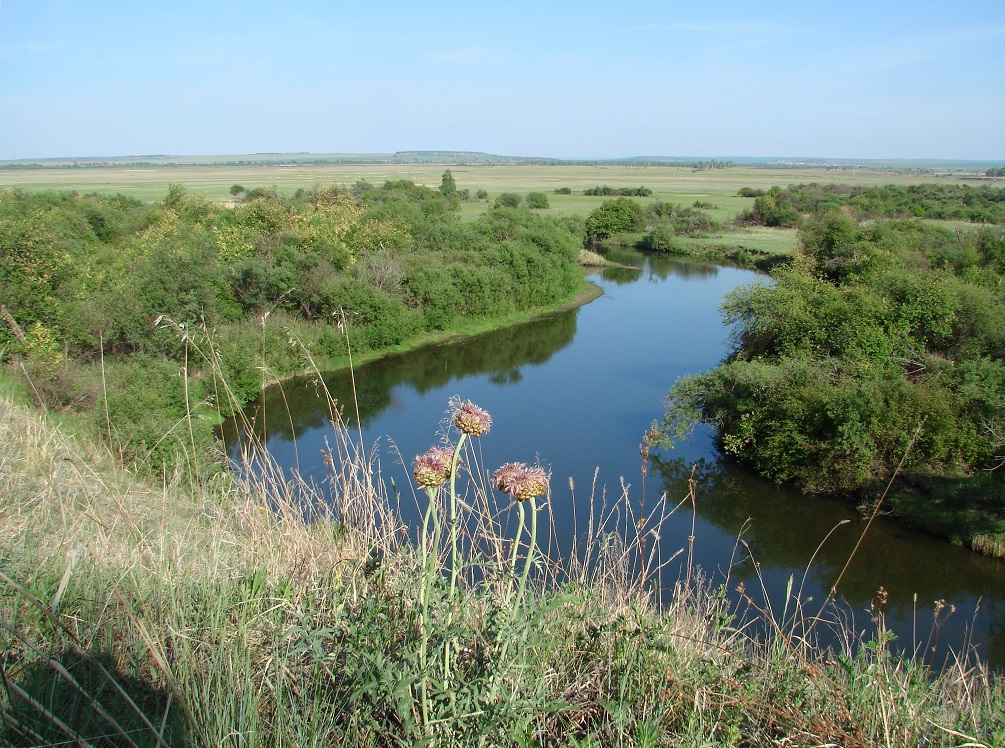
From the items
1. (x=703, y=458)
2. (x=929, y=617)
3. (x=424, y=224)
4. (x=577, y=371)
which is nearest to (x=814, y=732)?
(x=929, y=617)

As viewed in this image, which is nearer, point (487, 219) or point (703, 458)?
point (703, 458)

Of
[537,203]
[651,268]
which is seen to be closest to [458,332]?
[651,268]

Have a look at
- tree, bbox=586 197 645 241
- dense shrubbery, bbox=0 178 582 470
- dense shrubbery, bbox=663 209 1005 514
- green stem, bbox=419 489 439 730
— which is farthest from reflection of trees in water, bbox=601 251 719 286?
green stem, bbox=419 489 439 730

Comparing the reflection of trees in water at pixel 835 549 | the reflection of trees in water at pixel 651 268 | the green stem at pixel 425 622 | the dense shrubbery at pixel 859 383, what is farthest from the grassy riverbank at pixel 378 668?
the reflection of trees in water at pixel 651 268

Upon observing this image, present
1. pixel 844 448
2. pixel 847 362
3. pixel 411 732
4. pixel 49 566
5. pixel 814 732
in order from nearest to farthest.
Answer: pixel 411 732
pixel 814 732
pixel 49 566
pixel 844 448
pixel 847 362

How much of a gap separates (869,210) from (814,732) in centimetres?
5815

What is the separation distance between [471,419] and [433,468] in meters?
0.19

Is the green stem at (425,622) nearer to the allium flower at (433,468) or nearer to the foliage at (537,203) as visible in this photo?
the allium flower at (433,468)

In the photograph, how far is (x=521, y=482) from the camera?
1.89 metres

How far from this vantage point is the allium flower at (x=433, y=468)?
71.9 inches

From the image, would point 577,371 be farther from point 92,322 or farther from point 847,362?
point 92,322

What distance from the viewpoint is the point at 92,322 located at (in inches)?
659

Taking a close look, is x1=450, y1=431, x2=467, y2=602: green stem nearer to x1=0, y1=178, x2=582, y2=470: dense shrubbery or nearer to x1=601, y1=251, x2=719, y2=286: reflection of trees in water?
x1=0, y1=178, x2=582, y2=470: dense shrubbery

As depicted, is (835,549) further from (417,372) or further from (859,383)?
(417,372)
